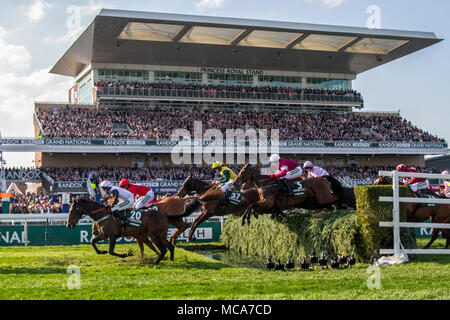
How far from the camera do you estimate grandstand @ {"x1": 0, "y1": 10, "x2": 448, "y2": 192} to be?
35312 mm

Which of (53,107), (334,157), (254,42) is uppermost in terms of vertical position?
(254,42)

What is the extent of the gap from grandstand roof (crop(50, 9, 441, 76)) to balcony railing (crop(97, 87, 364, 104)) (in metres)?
2.30

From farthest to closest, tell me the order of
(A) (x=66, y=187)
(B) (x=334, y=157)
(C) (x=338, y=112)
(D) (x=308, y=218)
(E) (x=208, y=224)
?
(C) (x=338, y=112)
(B) (x=334, y=157)
(A) (x=66, y=187)
(E) (x=208, y=224)
(D) (x=308, y=218)

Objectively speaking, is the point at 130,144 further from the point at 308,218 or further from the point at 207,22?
the point at 308,218

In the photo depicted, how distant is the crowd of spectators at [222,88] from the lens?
40219 mm

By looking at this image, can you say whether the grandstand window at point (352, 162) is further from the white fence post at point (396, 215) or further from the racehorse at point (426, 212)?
the white fence post at point (396, 215)

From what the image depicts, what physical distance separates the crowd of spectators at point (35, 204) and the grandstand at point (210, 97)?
3.52 meters

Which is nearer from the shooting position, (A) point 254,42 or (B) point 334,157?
(A) point 254,42

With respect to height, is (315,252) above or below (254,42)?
below

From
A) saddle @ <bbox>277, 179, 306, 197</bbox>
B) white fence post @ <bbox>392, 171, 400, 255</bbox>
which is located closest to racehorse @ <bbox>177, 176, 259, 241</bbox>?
saddle @ <bbox>277, 179, 306, 197</bbox>

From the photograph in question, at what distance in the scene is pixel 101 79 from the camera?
136 feet

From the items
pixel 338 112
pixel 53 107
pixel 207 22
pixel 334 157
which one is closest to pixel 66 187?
pixel 53 107

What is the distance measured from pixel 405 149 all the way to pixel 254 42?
13.1 m

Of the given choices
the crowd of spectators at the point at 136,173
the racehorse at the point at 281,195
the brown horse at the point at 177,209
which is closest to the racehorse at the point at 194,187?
the brown horse at the point at 177,209
